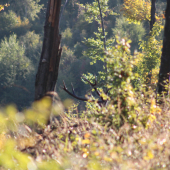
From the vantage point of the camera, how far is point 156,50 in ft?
46.5

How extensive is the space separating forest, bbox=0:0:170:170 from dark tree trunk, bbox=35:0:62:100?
260 millimetres

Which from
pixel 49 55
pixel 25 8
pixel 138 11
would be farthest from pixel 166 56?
pixel 25 8

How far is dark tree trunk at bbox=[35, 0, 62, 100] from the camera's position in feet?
17.4

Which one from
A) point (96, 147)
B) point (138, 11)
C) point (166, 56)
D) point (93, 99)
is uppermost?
point (138, 11)

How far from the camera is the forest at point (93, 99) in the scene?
2.43 metres

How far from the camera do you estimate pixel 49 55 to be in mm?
5344

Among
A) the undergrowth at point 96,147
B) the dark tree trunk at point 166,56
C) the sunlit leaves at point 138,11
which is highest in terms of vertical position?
the sunlit leaves at point 138,11

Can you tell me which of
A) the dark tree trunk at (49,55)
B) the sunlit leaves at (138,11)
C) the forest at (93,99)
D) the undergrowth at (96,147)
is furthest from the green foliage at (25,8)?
the undergrowth at (96,147)

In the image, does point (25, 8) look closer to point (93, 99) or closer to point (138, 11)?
point (138, 11)

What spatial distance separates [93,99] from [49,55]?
213 cm

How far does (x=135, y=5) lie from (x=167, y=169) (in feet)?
54.8

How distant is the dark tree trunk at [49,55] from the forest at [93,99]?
0.85 feet

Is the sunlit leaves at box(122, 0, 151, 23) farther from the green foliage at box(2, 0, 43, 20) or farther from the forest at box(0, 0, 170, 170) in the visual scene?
the green foliage at box(2, 0, 43, 20)

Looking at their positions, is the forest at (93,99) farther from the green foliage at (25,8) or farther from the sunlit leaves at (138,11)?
the green foliage at (25,8)
